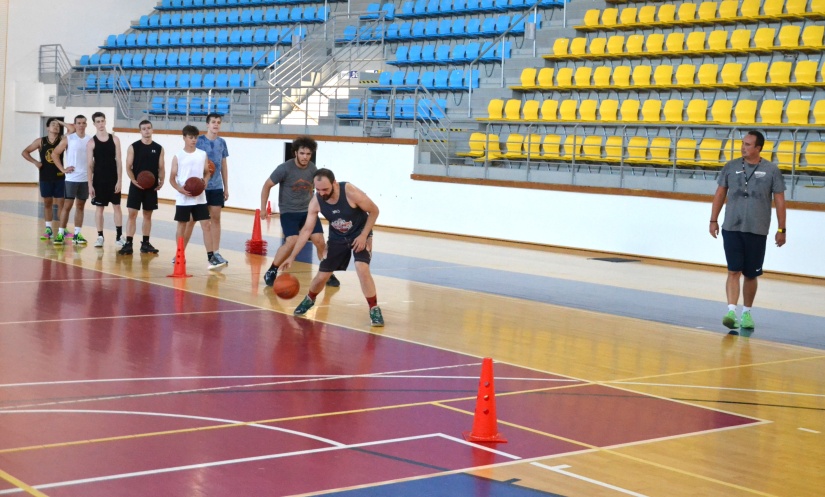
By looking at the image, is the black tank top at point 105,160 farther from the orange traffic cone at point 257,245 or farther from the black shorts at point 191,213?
the orange traffic cone at point 257,245

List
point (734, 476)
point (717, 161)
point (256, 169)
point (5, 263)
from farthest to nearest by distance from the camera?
point (256, 169) < point (717, 161) < point (5, 263) < point (734, 476)

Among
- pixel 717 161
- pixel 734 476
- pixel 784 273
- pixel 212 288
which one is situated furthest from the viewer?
pixel 717 161

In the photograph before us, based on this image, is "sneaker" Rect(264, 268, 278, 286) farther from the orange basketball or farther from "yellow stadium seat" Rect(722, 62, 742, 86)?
"yellow stadium seat" Rect(722, 62, 742, 86)

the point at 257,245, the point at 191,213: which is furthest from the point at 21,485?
the point at 257,245

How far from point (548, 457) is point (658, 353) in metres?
3.87

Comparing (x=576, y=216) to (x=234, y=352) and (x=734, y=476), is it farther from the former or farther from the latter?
(x=734, y=476)

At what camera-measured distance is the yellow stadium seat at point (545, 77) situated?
2271 cm

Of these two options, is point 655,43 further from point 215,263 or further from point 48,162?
point 48,162

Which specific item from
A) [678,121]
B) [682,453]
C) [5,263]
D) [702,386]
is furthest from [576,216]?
[682,453]

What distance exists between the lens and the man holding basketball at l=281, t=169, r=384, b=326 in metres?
10.1

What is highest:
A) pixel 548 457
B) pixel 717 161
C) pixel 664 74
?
pixel 664 74

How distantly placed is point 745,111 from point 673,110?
55.0 inches

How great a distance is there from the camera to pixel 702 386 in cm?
819

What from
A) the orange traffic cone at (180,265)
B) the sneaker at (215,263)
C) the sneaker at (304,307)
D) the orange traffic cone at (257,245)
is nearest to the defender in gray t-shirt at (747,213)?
the sneaker at (304,307)
